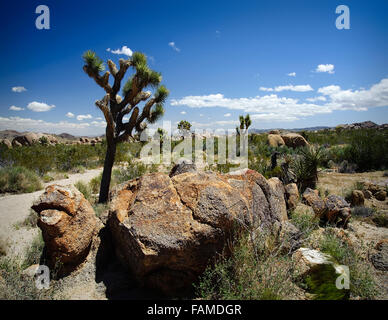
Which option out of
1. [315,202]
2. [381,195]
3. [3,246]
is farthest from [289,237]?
[381,195]

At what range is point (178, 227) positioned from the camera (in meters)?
3.04

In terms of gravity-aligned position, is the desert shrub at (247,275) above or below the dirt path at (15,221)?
above

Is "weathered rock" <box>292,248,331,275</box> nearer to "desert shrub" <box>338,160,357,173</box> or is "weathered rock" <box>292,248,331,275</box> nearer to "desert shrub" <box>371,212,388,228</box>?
"desert shrub" <box>371,212,388,228</box>

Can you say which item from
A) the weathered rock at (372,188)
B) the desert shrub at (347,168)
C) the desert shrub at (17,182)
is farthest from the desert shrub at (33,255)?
the desert shrub at (347,168)

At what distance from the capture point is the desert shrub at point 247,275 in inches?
106

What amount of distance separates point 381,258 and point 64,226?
558 centimetres

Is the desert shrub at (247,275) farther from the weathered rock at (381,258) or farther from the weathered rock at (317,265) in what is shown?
the weathered rock at (381,258)

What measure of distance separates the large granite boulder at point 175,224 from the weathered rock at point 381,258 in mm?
2318

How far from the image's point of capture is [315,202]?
20.7ft

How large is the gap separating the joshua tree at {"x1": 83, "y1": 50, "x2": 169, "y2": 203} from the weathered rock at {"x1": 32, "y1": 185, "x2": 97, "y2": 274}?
13.4ft

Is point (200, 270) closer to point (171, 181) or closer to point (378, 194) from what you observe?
point (171, 181)

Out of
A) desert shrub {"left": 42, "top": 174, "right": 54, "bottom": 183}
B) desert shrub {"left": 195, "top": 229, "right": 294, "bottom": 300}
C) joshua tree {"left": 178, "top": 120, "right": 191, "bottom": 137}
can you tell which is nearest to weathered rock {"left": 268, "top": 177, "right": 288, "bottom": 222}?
desert shrub {"left": 195, "top": 229, "right": 294, "bottom": 300}

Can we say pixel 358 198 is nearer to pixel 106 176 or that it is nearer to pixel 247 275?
pixel 247 275
